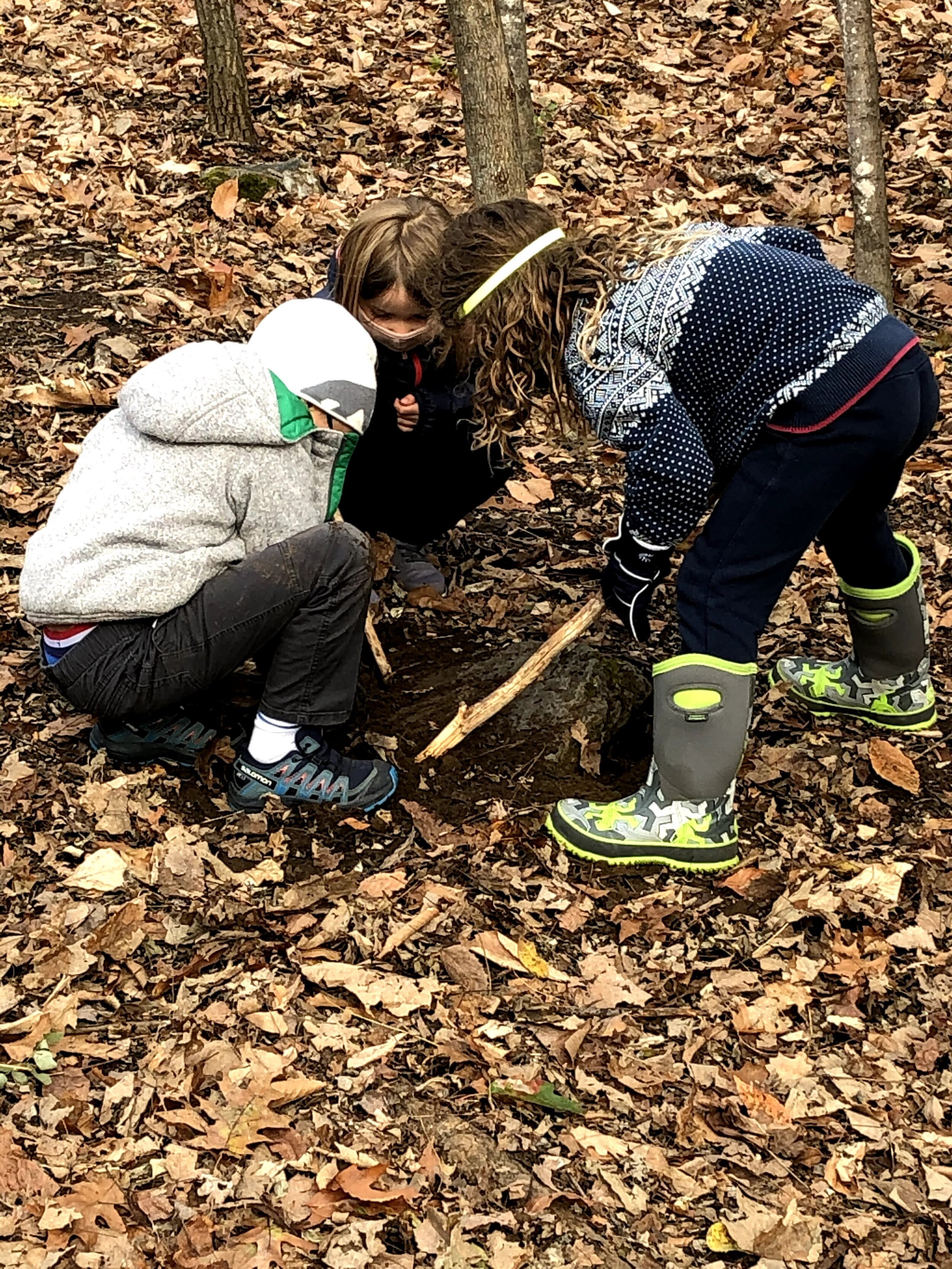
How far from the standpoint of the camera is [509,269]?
3.44 m

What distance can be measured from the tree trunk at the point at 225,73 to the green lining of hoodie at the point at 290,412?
467 centimetres

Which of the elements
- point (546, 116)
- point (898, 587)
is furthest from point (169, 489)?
point (546, 116)

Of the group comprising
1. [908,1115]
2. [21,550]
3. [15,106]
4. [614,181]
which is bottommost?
[908,1115]

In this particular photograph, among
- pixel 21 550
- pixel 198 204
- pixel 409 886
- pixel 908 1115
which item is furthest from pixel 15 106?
pixel 908 1115

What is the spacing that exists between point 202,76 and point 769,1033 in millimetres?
7146

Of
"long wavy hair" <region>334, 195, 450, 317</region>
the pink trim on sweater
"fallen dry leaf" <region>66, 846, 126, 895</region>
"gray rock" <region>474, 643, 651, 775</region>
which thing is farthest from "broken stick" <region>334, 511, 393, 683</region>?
the pink trim on sweater

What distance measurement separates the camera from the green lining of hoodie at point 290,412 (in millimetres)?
3539

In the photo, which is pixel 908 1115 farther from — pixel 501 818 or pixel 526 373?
pixel 526 373

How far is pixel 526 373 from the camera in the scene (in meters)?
3.52

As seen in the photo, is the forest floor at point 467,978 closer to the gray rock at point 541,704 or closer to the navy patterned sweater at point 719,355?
the gray rock at point 541,704

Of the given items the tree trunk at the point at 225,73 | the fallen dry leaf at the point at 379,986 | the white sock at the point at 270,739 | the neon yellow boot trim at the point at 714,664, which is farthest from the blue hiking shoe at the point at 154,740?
the tree trunk at the point at 225,73

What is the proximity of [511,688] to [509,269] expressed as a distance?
1357mm

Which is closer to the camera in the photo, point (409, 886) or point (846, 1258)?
point (846, 1258)

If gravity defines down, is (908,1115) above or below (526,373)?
below
